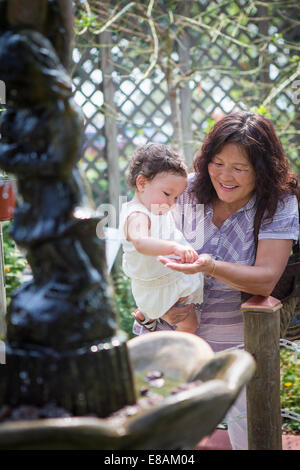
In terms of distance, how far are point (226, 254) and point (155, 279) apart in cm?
34

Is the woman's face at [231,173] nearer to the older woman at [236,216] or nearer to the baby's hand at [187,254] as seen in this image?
the older woman at [236,216]

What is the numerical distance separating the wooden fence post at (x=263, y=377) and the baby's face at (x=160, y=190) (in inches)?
25.7

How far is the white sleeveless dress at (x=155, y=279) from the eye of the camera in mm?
2291

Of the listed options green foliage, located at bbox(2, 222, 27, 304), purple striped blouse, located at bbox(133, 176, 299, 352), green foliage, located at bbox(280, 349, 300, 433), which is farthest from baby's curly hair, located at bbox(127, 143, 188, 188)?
green foliage, located at bbox(2, 222, 27, 304)

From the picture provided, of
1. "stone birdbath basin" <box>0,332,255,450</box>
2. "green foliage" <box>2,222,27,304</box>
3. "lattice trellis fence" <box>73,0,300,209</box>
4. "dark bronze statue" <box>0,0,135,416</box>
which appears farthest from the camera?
"lattice trellis fence" <box>73,0,300,209</box>

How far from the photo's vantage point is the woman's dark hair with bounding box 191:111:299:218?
220cm

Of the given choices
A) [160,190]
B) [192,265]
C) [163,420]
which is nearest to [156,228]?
[160,190]

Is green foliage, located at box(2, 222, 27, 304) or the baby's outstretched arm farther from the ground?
the baby's outstretched arm

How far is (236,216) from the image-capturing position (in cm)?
240

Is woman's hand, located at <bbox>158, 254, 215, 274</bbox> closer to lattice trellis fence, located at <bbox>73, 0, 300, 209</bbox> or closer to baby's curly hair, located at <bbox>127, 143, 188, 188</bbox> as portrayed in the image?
baby's curly hair, located at <bbox>127, 143, 188, 188</bbox>

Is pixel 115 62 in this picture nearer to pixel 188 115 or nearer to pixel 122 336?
pixel 188 115

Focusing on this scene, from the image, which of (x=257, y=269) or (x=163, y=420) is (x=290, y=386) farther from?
(x=163, y=420)

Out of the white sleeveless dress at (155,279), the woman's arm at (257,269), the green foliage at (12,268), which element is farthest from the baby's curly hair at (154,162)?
the green foliage at (12,268)

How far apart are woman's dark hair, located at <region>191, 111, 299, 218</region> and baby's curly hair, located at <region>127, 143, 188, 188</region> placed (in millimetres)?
144
